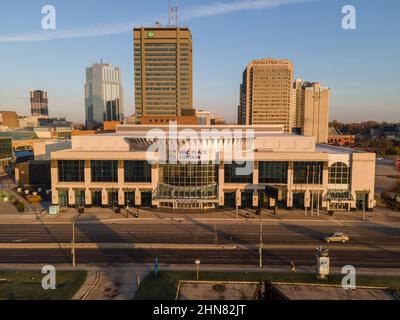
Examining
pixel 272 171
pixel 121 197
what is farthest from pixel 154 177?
pixel 272 171

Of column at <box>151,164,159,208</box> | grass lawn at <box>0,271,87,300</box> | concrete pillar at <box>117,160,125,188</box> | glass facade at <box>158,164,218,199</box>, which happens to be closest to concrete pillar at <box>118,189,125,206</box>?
concrete pillar at <box>117,160,125,188</box>

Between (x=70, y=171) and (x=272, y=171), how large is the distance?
43095mm

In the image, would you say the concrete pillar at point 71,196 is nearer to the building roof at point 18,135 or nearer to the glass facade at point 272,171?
the glass facade at point 272,171

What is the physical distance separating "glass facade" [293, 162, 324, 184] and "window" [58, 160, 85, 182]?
45182 millimetres

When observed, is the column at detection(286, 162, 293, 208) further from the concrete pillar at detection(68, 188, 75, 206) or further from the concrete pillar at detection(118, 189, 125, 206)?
the concrete pillar at detection(68, 188, 75, 206)

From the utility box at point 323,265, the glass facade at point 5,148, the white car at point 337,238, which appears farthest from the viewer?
the glass facade at point 5,148

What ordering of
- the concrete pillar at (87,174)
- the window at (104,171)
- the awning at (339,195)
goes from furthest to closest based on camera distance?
the window at (104,171) < the concrete pillar at (87,174) < the awning at (339,195)

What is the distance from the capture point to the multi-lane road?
40.6 meters

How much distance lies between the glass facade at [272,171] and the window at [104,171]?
30.9 metres

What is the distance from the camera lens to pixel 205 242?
154ft

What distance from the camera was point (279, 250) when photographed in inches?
1726

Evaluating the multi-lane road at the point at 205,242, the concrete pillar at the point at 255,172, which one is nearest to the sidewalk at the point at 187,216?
the multi-lane road at the point at 205,242

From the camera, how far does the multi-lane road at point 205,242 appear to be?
133ft
